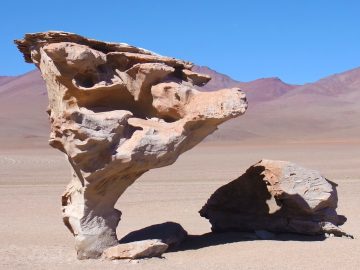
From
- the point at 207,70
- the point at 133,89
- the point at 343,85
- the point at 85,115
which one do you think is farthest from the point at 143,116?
the point at 207,70

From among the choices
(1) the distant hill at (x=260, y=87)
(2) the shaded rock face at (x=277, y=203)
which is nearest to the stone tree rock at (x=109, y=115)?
(2) the shaded rock face at (x=277, y=203)

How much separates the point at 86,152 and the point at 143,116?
1844mm

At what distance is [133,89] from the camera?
11.2 meters

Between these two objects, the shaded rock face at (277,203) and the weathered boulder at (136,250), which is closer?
the weathered boulder at (136,250)

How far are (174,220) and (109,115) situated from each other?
595 centimetres

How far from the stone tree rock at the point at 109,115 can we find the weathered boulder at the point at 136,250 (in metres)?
0.34

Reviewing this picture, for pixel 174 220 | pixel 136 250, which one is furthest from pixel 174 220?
pixel 136 250

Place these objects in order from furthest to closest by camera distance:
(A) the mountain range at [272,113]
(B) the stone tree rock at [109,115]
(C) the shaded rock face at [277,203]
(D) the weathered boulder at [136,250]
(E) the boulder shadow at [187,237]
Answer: (A) the mountain range at [272,113], (C) the shaded rock face at [277,203], (E) the boulder shadow at [187,237], (D) the weathered boulder at [136,250], (B) the stone tree rock at [109,115]

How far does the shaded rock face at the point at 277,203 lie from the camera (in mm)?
12102

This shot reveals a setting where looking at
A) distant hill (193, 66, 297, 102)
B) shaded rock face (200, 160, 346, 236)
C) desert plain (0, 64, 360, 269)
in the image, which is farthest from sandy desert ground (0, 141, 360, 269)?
distant hill (193, 66, 297, 102)

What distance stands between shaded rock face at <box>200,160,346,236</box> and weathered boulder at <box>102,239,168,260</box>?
2.68 m

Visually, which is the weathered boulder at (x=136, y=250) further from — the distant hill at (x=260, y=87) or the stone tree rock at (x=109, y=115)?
the distant hill at (x=260, y=87)

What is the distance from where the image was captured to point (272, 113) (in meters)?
113

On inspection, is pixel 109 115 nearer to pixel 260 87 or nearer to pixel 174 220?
pixel 174 220
